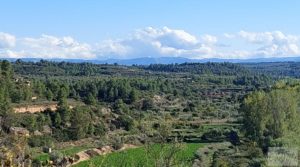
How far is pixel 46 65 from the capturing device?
168375mm

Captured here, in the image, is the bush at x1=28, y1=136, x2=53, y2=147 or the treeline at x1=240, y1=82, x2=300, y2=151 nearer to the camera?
the treeline at x1=240, y1=82, x2=300, y2=151

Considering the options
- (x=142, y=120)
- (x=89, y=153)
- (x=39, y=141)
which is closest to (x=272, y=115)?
(x=142, y=120)

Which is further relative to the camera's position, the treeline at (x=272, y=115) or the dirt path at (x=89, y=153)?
the dirt path at (x=89, y=153)

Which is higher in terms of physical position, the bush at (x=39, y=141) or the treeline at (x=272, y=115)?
the treeline at (x=272, y=115)

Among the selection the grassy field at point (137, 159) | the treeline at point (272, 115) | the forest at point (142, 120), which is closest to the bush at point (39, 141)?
the forest at point (142, 120)

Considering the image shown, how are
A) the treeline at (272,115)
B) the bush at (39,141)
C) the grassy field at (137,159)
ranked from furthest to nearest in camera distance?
1. the bush at (39,141)
2. the treeline at (272,115)
3. the grassy field at (137,159)

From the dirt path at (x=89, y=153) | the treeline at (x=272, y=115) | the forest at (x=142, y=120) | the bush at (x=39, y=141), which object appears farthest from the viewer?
the bush at (x=39, y=141)

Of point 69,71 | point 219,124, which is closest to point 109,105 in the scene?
point 219,124

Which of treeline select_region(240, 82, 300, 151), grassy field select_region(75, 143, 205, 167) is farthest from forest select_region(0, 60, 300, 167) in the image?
grassy field select_region(75, 143, 205, 167)

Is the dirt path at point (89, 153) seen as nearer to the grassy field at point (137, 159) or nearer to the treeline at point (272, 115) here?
the grassy field at point (137, 159)

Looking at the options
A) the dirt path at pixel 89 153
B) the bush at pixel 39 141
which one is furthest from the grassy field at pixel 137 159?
the bush at pixel 39 141

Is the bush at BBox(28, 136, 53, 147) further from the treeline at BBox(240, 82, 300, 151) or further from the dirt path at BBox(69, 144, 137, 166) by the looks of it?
the treeline at BBox(240, 82, 300, 151)

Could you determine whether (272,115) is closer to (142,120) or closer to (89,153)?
(142,120)

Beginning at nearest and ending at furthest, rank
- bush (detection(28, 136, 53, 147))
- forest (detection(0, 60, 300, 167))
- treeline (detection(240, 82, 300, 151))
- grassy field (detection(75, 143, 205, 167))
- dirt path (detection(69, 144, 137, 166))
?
grassy field (detection(75, 143, 205, 167)) → forest (detection(0, 60, 300, 167)) → treeline (detection(240, 82, 300, 151)) → dirt path (detection(69, 144, 137, 166)) → bush (detection(28, 136, 53, 147))
